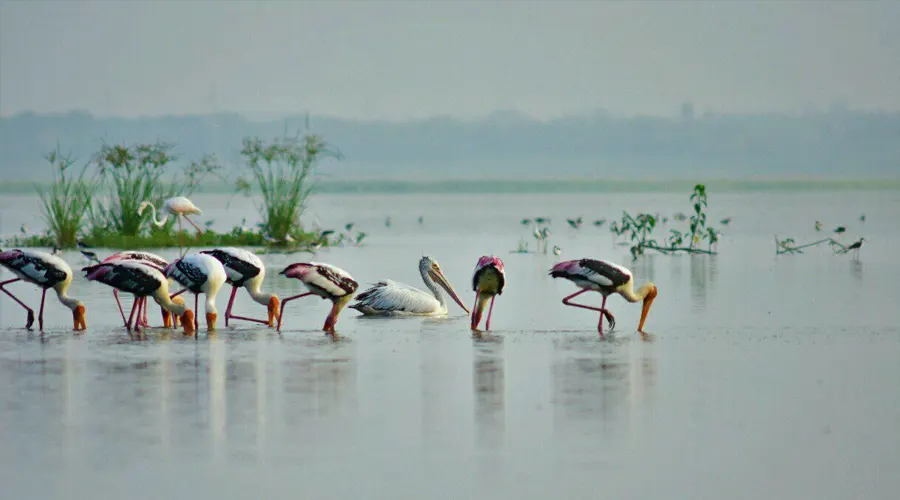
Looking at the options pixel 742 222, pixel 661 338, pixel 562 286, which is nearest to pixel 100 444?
pixel 661 338

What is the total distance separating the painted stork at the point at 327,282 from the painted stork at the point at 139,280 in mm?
829

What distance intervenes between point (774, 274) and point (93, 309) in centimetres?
818

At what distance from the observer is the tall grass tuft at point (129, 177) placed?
21.3 m

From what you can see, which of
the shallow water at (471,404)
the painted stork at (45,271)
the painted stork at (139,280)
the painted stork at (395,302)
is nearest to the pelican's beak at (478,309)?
the shallow water at (471,404)

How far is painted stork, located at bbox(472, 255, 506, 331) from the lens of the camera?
11.5 metres

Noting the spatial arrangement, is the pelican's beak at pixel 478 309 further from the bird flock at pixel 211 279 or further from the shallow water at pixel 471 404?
the shallow water at pixel 471 404

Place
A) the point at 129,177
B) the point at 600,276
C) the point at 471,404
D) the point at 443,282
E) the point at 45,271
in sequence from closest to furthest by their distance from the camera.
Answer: the point at 471,404, the point at 45,271, the point at 600,276, the point at 443,282, the point at 129,177

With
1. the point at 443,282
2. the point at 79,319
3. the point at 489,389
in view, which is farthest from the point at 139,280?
the point at 489,389

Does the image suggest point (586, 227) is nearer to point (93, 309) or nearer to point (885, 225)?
point (885, 225)

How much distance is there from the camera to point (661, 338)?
1120 centimetres

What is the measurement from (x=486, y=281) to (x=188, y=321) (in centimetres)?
237

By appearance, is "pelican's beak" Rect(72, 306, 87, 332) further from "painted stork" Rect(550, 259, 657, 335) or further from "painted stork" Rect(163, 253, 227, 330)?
"painted stork" Rect(550, 259, 657, 335)

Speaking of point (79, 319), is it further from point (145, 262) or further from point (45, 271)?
point (145, 262)

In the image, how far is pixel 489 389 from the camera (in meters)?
8.85
